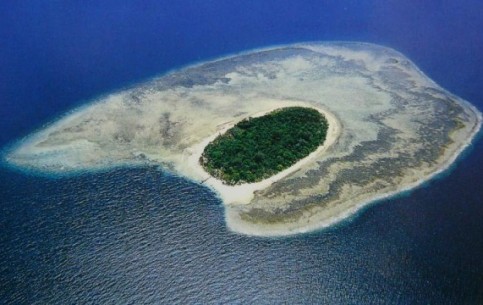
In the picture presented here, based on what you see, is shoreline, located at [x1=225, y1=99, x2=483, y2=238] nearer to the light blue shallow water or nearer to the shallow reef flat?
the shallow reef flat

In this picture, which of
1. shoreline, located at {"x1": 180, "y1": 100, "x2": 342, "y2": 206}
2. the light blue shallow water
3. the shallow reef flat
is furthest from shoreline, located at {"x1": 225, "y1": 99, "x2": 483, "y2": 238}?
shoreline, located at {"x1": 180, "y1": 100, "x2": 342, "y2": 206}

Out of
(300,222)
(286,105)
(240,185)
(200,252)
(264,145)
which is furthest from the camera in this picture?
(286,105)

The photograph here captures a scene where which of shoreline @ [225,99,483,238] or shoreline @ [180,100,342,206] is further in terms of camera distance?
shoreline @ [180,100,342,206]

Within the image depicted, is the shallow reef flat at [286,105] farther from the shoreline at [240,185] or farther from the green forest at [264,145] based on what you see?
the green forest at [264,145]

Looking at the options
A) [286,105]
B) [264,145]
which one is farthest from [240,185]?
[286,105]

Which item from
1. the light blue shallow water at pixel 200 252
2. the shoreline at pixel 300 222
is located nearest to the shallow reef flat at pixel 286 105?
the shoreline at pixel 300 222

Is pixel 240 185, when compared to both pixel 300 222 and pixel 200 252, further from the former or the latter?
pixel 200 252
